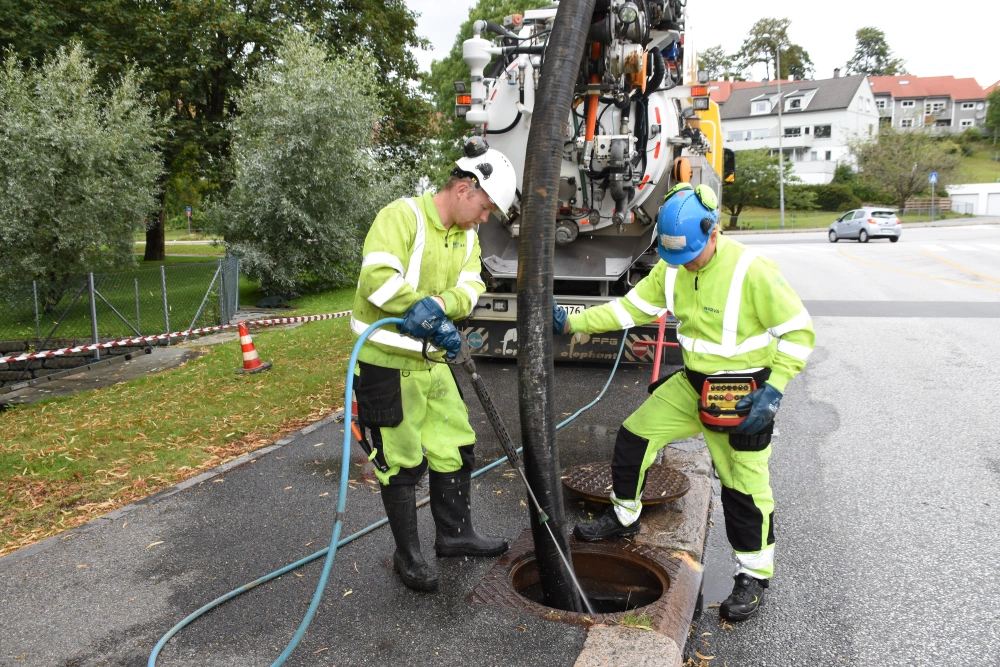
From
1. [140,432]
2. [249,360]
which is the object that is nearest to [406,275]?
[140,432]

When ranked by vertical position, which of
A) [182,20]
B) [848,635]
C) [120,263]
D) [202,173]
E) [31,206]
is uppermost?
[182,20]

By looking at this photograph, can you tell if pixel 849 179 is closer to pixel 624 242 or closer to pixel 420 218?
pixel 624 242

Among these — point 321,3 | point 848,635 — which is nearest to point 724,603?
point 848,635

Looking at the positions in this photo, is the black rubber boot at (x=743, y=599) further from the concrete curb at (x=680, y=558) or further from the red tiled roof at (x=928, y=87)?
the red tiled roof at (x=928, y=87)

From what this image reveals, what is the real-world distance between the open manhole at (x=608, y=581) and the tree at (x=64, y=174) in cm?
1204

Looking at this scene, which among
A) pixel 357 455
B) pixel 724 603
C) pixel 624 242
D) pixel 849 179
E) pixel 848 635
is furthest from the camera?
pixel 849 179

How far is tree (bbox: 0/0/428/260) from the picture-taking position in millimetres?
18219

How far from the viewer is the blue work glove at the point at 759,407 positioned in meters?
3.15

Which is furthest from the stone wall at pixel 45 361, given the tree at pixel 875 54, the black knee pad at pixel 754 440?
the tree at pixel 875 54

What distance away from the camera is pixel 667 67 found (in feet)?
22.2

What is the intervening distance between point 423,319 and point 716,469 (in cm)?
158

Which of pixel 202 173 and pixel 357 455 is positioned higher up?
pixel 202 173

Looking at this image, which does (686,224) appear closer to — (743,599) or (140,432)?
(743,599)

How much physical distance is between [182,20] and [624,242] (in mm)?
16011
